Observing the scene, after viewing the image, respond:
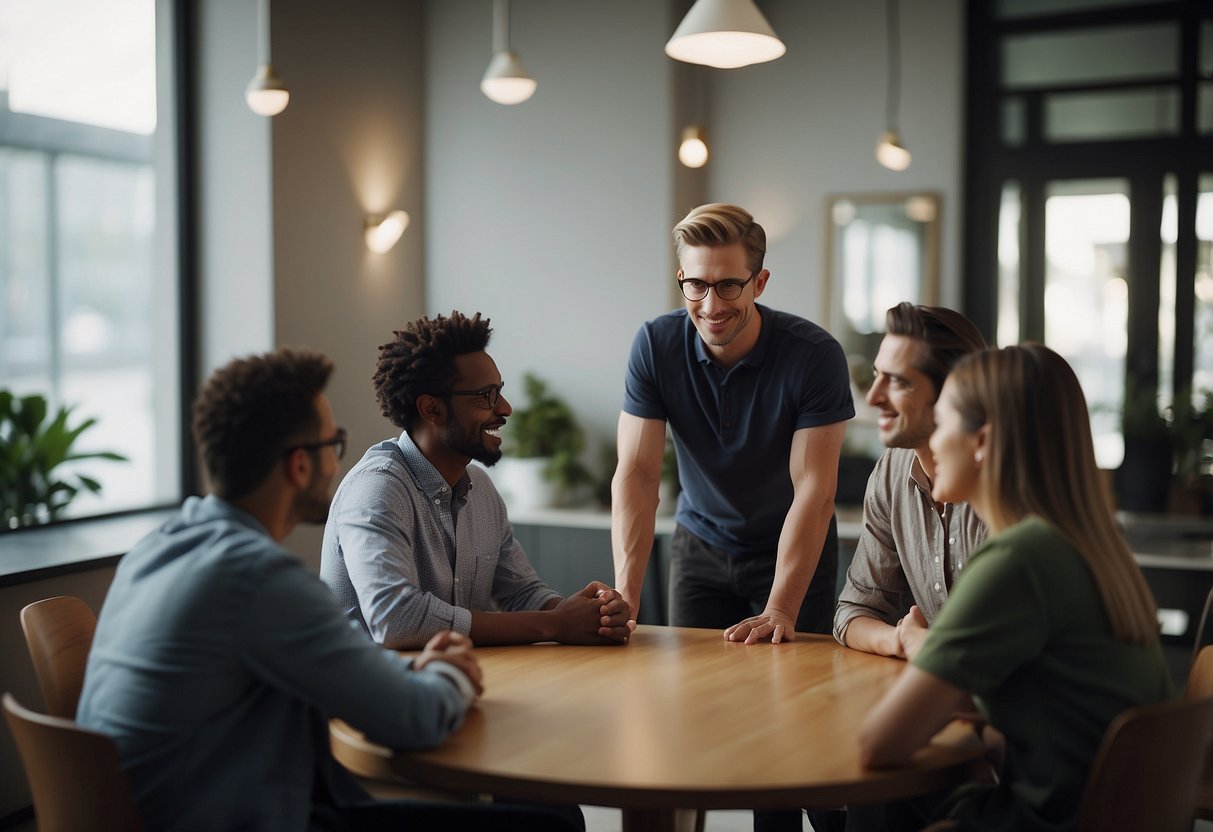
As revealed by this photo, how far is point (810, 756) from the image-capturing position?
5.16ft

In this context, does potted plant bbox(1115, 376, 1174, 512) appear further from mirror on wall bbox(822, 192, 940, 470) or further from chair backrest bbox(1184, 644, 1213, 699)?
chair backrest bbox(1184, 644, 1213, 699)

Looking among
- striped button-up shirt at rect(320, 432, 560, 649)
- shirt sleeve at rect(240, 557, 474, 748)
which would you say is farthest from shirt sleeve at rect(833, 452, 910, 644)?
shirt sleeve at rect(240, 557, 474, 748)

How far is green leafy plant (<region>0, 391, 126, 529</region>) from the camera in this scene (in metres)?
3.84

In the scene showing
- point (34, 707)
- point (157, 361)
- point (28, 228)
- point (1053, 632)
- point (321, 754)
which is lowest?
point (34, 707)

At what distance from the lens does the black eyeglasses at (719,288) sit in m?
2.54

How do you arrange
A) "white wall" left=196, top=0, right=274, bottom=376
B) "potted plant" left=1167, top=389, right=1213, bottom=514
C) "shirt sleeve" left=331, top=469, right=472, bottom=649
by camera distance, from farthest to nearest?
"potted plant" left=1167, top=389, right=1213, bottom=514
"white wall" left=196, top=0, right=274, bottom=376
"shirt sleeve" left=331, top=469, right=472, bottom=649

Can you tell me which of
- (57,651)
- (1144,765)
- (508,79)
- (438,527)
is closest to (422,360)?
(438,527)

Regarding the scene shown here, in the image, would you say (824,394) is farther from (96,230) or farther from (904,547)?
(96,230)

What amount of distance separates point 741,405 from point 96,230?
8.98ft

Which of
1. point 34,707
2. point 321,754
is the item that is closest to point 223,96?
point 34,707

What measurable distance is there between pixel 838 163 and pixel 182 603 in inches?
184

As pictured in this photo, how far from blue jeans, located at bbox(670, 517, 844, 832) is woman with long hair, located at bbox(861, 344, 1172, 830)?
115cm

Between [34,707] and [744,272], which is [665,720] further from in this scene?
[34,707]

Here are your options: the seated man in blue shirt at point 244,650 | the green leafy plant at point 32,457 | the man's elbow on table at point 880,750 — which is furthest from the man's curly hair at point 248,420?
the green leafy plant at point 32,457
